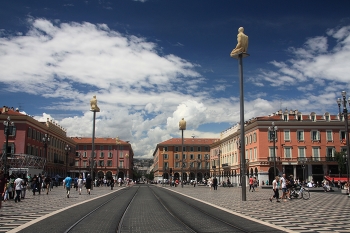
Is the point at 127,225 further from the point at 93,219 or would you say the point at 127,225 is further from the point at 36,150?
the point at 36,150

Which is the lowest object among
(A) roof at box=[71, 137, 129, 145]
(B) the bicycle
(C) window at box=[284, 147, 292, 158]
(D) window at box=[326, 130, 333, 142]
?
(B) the bicycle

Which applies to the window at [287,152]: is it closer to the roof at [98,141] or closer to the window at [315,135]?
the window at [315,135]

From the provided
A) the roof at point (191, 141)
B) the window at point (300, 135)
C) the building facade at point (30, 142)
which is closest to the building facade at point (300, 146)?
the window at point (300, 135)

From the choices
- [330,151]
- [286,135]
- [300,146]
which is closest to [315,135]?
[300,146]

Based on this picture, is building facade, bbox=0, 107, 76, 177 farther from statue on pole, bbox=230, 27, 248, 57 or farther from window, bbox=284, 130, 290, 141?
window, bbox=284, 130, 290, 141

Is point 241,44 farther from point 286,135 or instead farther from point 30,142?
point 30,142

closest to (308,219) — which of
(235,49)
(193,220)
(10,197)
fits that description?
(193,220)

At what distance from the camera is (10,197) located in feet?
80.3

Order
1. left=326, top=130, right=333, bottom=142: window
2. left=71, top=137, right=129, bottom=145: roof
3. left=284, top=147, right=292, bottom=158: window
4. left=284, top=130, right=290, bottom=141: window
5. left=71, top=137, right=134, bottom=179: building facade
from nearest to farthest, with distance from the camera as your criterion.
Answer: left=284, top=147, right=292, bottom=158: window, left=284, top=130, right=290, bottom=141: window, left=326, top=130, right=333, bottom=142: window, left=71, top=137, right=134, bottom=179: building facade, left=71, top=137, right=129, bottom=145: roof

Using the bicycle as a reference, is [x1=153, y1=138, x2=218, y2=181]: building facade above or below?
above

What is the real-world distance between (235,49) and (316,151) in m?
42.3

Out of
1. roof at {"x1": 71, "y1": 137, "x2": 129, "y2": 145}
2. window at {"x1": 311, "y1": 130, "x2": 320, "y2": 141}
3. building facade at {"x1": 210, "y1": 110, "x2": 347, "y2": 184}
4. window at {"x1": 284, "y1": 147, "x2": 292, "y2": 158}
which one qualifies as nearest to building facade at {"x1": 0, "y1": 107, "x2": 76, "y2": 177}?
building facade at {"x1": 210, "y1": 110, "x2": 347, "y2": 184}

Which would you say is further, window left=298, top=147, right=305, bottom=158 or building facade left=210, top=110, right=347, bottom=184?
window left=298, top=147, right=305, bottom=158

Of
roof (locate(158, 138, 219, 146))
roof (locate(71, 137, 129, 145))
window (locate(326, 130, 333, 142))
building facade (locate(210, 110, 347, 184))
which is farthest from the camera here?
roof (locate(158, 138, 219, 146))
